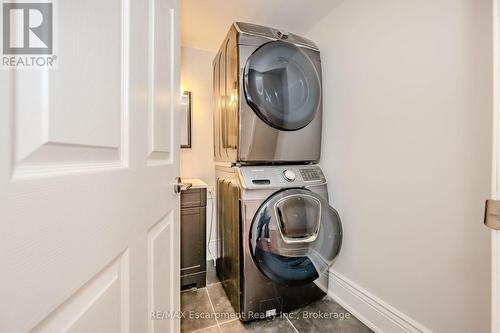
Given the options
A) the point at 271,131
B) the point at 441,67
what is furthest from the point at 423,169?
the point at 271,131

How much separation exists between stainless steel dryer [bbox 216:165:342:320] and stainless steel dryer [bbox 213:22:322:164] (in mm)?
146

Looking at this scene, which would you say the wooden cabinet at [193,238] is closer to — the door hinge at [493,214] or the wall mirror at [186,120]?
the wall mirror at [186,120]

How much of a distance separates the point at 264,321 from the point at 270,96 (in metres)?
1.52

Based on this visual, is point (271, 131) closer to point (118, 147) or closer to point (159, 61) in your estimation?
point (159, 61)

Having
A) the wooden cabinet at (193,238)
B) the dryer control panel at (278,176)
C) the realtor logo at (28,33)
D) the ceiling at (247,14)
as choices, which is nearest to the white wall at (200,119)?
the ceiling at (247,14)

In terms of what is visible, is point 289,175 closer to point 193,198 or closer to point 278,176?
point 278,176

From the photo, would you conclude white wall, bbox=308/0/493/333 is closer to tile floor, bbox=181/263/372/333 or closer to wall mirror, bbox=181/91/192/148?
tile floor, bbox=181/263/372/333

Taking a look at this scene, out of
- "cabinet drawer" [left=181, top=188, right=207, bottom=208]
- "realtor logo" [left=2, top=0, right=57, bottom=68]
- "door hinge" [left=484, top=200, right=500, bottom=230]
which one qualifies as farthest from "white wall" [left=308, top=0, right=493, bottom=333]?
"realtor logo" [left=2, top=0, right=57, bottom=68]

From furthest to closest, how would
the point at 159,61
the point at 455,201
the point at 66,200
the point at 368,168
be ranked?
1. the point at 368,168
2. the point at 455,201
3. the point at 159,61
4. the point at 66,200

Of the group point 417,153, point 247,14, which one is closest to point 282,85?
point 247,14

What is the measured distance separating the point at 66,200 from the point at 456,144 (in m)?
1.39

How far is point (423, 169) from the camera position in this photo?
3.37 feet

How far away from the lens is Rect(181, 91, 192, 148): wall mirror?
6.56ft

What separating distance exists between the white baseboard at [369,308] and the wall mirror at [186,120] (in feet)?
5.81
